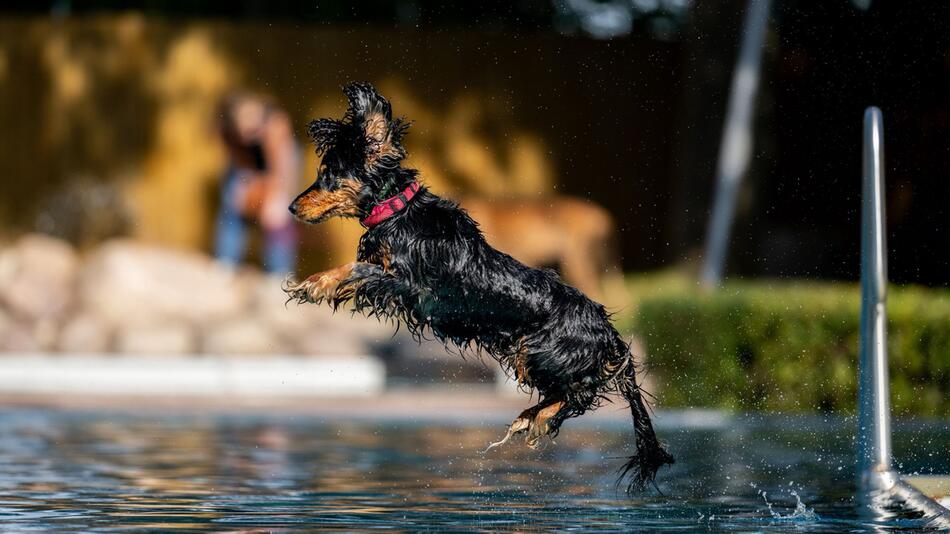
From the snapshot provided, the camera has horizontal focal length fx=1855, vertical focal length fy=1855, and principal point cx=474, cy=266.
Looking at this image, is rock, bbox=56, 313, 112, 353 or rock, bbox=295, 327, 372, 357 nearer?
rock, bbox=56, 313, 112, 353

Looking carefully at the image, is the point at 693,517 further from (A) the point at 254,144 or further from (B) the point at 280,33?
(B) the point at 280,33

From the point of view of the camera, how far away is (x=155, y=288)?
20.1 meters

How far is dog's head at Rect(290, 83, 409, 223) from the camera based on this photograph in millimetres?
8383

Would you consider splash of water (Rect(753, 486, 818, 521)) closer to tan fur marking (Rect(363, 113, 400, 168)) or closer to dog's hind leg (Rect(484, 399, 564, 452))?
dog's hind leg (Rect(484, 399, 564, 452))

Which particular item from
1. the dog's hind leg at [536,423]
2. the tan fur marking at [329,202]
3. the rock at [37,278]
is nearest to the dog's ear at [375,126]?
the tan fur marking at [329,202]

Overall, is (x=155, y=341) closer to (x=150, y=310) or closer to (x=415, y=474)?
(x=150, y=310)

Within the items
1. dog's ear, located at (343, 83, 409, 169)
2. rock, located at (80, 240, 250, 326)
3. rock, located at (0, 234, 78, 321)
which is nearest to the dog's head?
dog's ear, located at (343, 83, 409, 169)

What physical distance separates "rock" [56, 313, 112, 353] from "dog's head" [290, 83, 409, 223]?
35.1 feet

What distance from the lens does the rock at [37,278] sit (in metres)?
19.5

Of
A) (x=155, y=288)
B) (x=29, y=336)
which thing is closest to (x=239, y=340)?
(x=155, y=288)

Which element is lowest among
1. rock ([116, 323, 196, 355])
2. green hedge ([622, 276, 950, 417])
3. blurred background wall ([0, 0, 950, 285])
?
green hedge ([622, 276, 950, 417])

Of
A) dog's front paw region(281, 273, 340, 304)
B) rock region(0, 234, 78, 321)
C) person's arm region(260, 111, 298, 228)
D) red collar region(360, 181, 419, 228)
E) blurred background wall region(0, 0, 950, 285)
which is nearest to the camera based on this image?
dog's front paw region(281, 273, 340, 304)

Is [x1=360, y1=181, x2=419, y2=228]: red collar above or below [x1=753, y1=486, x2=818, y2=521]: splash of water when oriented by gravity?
above

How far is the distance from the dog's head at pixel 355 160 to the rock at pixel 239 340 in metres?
10.5
